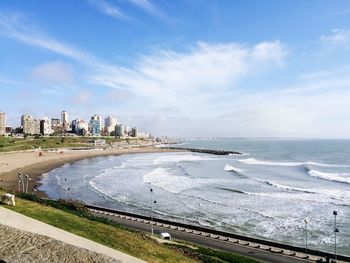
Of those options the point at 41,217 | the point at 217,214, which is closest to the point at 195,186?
the point at 217,214

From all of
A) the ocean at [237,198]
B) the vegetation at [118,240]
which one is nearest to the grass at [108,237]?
the vegetation at [118,240]

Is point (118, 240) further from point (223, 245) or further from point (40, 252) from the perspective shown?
point (223, 245)

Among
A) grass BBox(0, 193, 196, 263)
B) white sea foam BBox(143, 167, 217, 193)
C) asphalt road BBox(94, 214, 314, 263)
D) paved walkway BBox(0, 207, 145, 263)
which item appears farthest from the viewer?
white sea foam BBox(143, 167, 217, 193)

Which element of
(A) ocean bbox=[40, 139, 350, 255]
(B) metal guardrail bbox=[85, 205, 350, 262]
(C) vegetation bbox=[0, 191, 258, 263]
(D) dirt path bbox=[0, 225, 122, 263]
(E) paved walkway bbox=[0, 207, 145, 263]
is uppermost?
(D) dirt path bbox=[0, 225, 122, 263]

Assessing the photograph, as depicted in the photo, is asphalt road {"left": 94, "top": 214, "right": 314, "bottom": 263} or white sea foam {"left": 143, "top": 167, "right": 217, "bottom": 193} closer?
asphalt road {"left": 94, "top": 214, "right": 314, "bottom": 263}

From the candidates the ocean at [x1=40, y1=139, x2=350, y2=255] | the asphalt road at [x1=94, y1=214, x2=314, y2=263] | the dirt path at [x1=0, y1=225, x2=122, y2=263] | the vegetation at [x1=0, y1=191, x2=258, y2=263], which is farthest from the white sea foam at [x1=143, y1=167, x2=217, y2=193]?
the dirt path at [x1=0, y1=225, x2=122, y2=263]

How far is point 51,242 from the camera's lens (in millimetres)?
10922

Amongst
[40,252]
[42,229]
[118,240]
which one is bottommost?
[118,240]

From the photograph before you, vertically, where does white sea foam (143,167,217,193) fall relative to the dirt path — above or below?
below

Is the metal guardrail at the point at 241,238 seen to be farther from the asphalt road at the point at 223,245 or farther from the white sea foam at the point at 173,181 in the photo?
the white sea foam at the point at 173,181

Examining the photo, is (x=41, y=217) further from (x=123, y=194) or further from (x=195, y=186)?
(x=195, y=186)

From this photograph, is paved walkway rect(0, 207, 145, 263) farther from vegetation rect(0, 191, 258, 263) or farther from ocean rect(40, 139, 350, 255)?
ocean rect(40, 139, 350, 255)

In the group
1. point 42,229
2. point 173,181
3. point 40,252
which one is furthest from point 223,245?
point 173,181

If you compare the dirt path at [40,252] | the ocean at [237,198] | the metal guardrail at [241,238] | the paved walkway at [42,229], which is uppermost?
the dirt path at [40,252]
